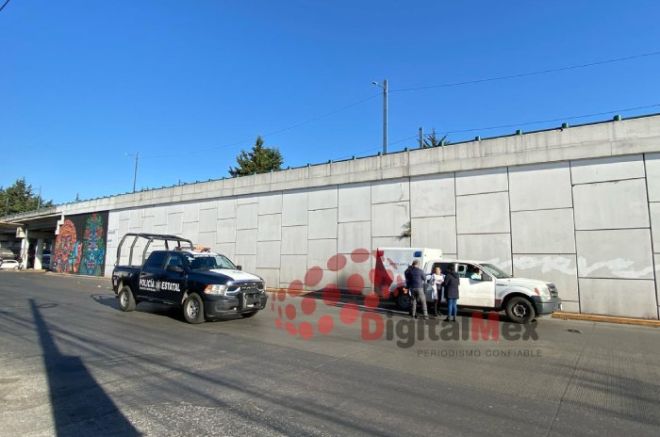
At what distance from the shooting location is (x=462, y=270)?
42.8 ft

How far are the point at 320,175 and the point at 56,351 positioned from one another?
1576 centimetres

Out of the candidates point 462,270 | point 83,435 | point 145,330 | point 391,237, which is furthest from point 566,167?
point 83,435

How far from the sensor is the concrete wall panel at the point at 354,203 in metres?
20.0

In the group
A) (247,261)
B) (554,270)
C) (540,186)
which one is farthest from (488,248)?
(247,261)

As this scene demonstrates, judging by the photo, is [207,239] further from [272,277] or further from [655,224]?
[655,224]

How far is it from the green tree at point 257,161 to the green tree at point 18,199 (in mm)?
56846

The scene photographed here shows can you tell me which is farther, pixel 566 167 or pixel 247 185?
pixel 247 185

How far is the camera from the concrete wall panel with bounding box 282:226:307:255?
22.0 meters

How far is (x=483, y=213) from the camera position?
1664cm

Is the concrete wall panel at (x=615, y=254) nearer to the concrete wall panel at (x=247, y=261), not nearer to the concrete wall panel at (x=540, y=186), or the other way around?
the concrete wall panel at (x=540, y=186)

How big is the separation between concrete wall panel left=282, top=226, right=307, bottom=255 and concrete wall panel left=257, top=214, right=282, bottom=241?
0.46 m

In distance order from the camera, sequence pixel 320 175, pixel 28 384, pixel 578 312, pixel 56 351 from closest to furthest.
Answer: pixel 28 384
pixel 56 351
pixel 578 312
pixel 320 175

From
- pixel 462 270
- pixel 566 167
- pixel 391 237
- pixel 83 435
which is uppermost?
pixel 566 167

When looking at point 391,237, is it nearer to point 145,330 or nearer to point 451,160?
point 451,160
